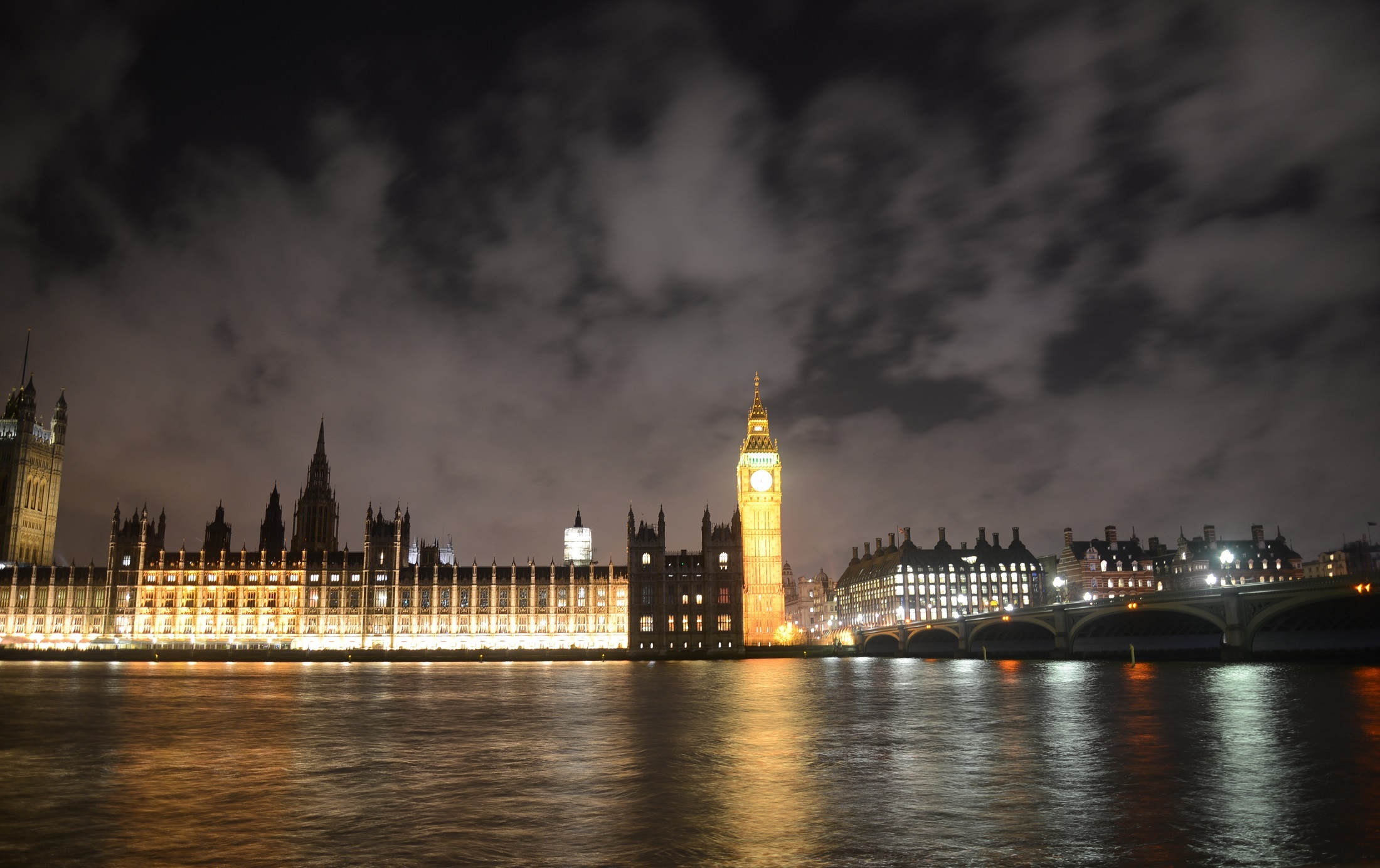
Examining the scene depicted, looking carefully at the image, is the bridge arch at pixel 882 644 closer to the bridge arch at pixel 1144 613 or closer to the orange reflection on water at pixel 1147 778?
the bridge arch at pixel 1144 613

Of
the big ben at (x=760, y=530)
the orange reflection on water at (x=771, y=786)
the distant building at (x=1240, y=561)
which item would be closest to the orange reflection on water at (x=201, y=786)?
the orange reflection on water at (x=771, y=786)

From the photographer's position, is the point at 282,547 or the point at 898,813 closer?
the point at 898,813

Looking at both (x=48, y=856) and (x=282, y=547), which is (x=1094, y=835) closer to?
(x=48, y=856)

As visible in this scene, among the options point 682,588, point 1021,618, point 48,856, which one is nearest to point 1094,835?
point 48,856

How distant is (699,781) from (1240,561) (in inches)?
7044

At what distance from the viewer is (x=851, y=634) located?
179375 mm

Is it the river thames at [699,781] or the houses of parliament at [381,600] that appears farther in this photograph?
the houses of parliament at [381,600]

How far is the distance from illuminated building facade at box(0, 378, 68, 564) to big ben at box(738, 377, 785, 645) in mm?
133467

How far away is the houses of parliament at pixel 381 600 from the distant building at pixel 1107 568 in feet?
201

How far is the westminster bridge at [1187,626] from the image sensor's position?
77562mm

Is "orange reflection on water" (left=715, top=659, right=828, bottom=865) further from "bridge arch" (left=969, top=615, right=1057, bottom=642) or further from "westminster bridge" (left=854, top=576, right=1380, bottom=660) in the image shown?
"bridge arch" (left=969, top=615, right=1057, bottom=642)

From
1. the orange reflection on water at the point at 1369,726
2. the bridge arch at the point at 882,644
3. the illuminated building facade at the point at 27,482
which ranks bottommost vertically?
the bridge arch at the point at 882,644

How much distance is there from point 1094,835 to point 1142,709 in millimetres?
26782

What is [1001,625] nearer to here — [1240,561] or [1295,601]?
[1295,601]
